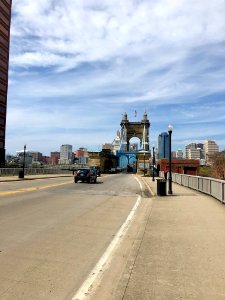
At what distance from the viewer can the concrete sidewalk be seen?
5.78 meters

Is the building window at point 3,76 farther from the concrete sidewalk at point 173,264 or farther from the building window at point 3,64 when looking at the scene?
the concrete sidewalk at point 173,264

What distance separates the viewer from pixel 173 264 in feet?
24.2

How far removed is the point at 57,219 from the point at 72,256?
5166 millimetres

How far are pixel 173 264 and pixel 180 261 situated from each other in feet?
0.91

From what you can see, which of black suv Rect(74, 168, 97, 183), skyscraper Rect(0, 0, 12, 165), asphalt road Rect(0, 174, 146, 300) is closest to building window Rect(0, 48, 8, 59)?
skyscraper Rect(0, 0, 12, 165)

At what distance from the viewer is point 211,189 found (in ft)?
72.2

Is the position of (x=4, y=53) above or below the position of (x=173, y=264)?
above

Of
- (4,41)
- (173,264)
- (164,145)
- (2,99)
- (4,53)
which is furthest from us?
(164,145)

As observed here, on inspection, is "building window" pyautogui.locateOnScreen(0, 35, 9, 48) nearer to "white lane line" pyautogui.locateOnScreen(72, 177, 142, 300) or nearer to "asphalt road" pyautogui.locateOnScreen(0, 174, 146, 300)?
"asphalt road" pyautogui.locateOnScreen(0, 174, 146, 300)

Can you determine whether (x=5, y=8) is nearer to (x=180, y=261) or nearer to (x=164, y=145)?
(x=164, y=145)

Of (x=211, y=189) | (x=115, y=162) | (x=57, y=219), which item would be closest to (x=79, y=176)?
(x=211, y=189)

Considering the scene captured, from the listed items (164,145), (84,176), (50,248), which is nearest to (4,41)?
(164,145)

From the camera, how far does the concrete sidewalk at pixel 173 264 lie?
578cm

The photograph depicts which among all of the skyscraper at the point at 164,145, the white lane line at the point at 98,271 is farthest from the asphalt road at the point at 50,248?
the skyscraper at the point at 164,145
